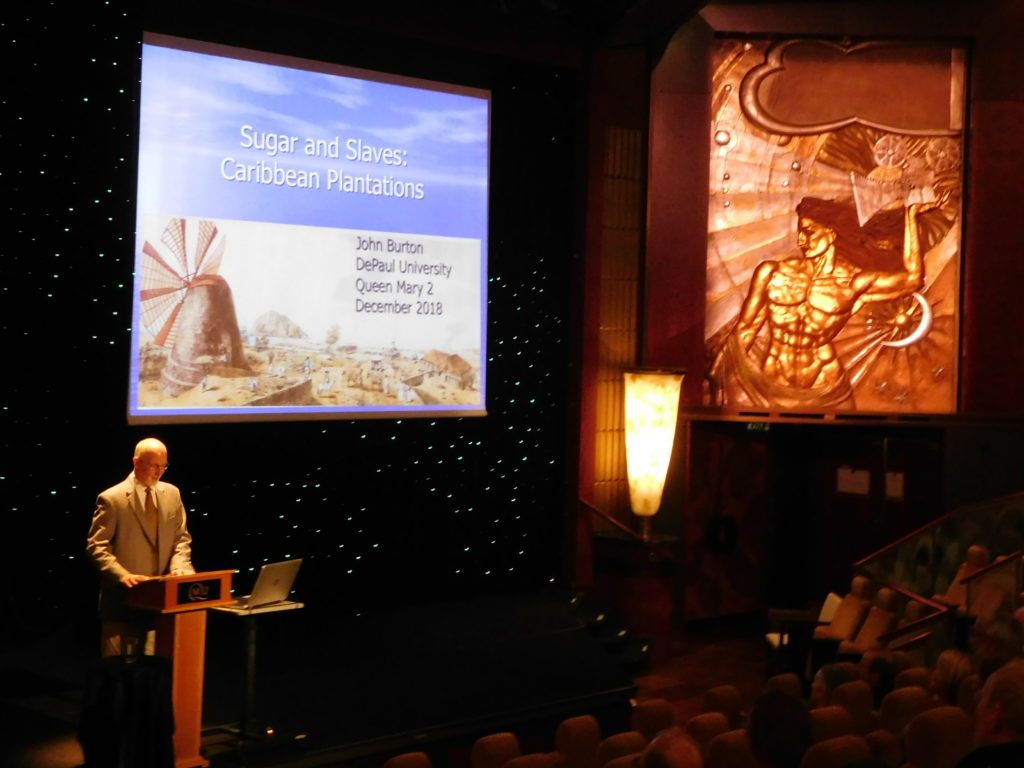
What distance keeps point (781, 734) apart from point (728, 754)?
0.20m

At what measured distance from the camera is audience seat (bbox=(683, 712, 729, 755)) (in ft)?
10.9

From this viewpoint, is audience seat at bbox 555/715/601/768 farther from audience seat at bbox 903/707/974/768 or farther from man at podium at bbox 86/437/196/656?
man at podium at bbox 86/437/196/656

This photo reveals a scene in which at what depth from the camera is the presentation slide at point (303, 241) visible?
6105mm

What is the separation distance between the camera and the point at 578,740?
3402 mm

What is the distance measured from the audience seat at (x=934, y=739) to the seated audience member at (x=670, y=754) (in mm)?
699

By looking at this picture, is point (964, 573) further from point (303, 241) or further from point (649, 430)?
point (303, 241)

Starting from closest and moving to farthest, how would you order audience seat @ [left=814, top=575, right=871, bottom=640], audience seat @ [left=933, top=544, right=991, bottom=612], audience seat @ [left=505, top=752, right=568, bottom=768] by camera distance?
1. audience seat @ [left=505, top=752, right=568, bottom=768]
2. audience seat @ [left=933, top=544, right=991, bottom=612]
3. audience seat @ [left=814, top=575, right=871, bottom=640]

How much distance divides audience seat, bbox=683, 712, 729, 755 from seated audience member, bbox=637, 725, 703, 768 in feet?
2.00

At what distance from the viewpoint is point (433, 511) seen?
738 cm

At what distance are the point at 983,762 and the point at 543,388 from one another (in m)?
5.74

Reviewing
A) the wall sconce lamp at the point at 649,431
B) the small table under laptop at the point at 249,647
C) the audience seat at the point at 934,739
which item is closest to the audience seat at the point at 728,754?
the audience seat at the point at 934,739

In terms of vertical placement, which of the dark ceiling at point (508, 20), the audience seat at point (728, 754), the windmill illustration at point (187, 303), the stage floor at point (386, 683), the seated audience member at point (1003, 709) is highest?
the dark ceiling at point (508, 20)

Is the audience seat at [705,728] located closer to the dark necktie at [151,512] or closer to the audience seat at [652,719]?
the audience seat at [652,719]

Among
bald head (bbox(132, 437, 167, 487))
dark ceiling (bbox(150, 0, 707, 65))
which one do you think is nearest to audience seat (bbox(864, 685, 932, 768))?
bald head (bbox(132, 437, 167, 487))
